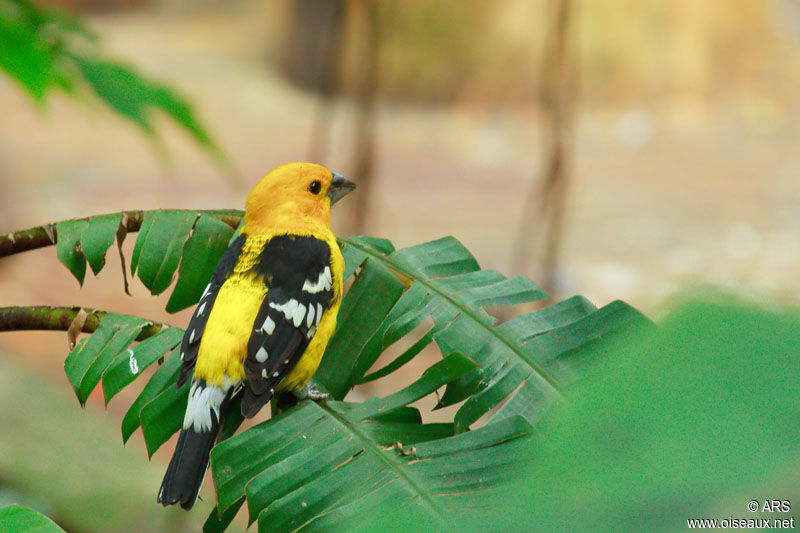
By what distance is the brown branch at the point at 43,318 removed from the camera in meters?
1.45

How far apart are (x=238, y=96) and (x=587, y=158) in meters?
3.59

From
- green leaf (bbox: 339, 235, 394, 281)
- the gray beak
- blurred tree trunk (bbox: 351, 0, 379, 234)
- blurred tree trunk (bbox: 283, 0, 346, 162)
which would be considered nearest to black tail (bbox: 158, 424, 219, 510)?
green leaf (bbox: 339, 235, 394, 281)

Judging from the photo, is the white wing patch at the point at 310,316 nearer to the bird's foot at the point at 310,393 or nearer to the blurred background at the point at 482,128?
the bird's foot at the point at 310,393

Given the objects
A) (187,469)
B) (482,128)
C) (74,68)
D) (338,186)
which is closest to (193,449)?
(187,469)

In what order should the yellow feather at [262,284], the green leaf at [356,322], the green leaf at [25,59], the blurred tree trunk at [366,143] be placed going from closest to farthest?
the yellow feather at [262,284], the green leaf at [356,322], the green leaf at [25,59], the blurred tree trunk at [366,143]

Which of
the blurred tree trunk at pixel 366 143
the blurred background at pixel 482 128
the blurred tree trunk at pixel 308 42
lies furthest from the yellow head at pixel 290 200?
the blurred tree trunk at pixel 308 42

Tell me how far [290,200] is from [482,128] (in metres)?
6.48

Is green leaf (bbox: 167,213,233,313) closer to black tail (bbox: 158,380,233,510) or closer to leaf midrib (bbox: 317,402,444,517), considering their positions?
black tail (bbox: 158,380,233,510)

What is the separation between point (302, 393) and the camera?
146 cm

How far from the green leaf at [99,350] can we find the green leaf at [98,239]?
12cm

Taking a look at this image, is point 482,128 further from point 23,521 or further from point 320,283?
point 23,521

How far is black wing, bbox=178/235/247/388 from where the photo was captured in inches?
53.6

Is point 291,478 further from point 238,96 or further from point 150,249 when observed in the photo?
point 238,96

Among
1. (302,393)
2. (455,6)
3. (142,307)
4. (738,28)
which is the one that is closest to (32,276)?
(142,307)
